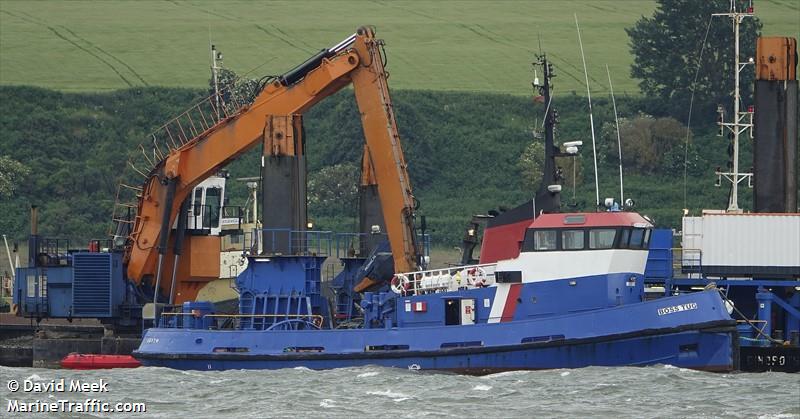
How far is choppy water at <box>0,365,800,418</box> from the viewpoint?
2808 centimetres

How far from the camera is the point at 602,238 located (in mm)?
34000

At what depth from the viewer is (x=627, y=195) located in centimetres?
6525

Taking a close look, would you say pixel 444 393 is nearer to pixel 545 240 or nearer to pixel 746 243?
pixel 545 240

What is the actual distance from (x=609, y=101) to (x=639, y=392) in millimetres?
46249

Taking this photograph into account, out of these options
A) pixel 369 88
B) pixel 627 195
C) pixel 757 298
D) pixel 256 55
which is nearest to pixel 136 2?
pixel 256 55

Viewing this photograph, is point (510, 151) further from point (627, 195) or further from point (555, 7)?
point (555, 7)

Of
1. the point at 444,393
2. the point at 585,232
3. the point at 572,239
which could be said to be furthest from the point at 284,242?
the point at 444,393

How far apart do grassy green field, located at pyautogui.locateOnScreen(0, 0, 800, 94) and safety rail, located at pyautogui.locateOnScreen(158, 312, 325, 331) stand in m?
38.0

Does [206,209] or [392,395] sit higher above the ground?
[206,209]

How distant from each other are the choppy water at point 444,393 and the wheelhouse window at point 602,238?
2716mm

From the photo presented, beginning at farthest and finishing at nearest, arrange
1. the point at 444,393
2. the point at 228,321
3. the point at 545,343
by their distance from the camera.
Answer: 1. the point at 228,321
2. the point at 545,343
3. the point at 444,393

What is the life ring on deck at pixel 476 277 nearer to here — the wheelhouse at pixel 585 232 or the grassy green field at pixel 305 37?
the wheelhouse at pixel 585 232

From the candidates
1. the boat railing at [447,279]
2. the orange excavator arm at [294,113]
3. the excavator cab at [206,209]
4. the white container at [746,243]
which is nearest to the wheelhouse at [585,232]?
the boat railing at [447,279]

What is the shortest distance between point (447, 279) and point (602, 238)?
11.5 feet
